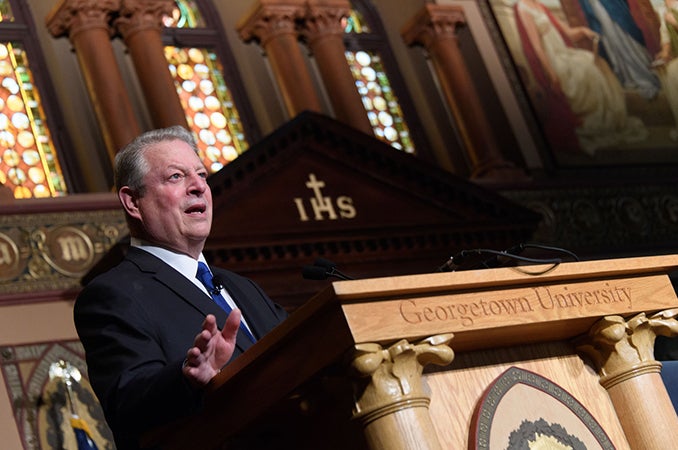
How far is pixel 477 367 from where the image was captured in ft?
9.06

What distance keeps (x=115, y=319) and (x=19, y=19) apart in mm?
9198

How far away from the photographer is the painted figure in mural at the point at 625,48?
13945mm

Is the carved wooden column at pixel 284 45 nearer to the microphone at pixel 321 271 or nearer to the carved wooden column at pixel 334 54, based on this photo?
the carved wooden column at pixel 334 54

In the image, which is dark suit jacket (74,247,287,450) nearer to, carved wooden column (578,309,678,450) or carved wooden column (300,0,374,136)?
carved wooden column (578,309,678,450)

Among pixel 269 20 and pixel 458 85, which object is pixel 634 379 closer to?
pixel 269 20

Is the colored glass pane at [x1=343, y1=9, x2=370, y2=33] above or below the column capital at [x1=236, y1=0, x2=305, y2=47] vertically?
above

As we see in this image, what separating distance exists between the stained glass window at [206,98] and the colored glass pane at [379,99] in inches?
63.1

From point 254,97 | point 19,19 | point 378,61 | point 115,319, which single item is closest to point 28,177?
point 19,19

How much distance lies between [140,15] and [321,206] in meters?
2.68

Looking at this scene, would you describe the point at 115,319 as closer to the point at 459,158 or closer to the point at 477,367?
the point at 477,367

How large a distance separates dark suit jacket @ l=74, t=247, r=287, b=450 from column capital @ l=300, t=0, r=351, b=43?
32.3 ft

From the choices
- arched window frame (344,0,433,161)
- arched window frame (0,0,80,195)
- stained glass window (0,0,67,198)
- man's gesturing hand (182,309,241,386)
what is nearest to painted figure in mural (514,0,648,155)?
arched window frame (344,0,433,161)

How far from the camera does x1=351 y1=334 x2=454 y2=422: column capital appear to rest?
8.30ft

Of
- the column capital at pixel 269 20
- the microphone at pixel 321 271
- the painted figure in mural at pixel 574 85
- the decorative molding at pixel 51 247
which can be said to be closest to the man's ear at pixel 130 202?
the microphone at pixel 321 271
